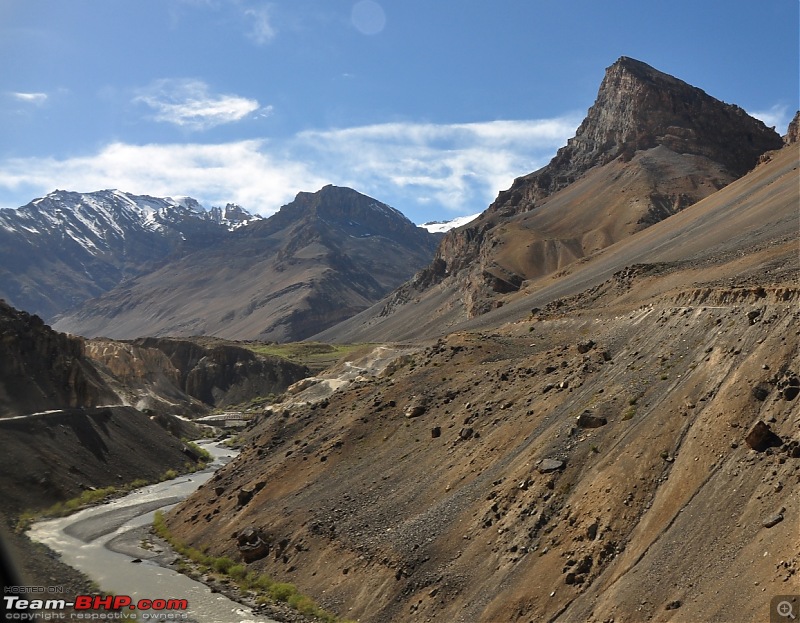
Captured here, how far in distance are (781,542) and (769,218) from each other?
2501 inches

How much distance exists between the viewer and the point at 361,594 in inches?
1099

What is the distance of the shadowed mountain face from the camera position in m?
140

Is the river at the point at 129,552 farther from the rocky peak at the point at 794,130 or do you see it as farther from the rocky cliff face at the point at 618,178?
the rocky peak at the point at 794,130

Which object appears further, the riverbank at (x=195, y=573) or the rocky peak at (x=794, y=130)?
the rocky peak at (x=794, y=130)

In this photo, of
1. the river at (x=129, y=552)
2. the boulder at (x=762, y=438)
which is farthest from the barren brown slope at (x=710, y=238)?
the river at (x=129, y=552)

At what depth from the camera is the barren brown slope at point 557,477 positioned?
1981 cm

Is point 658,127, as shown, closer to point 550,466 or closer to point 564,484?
point 550,466

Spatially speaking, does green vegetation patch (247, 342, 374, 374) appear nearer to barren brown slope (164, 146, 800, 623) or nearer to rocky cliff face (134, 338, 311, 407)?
rocky cliff face (134, 338, 311, 407)

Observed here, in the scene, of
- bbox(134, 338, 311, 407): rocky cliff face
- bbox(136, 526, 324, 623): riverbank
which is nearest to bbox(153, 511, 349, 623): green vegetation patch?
bbox(136, 526, 324, 623): riverbank

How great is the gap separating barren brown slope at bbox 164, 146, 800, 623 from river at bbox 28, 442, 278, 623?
2953 millimetres

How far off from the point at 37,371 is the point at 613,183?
5137 inches

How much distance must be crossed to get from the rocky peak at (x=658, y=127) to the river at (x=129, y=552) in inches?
5656

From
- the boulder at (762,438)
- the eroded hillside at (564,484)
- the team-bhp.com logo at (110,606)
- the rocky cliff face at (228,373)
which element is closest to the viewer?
the eroded hillside at (564,484)

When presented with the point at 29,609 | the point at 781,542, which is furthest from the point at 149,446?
the point at 781,542
